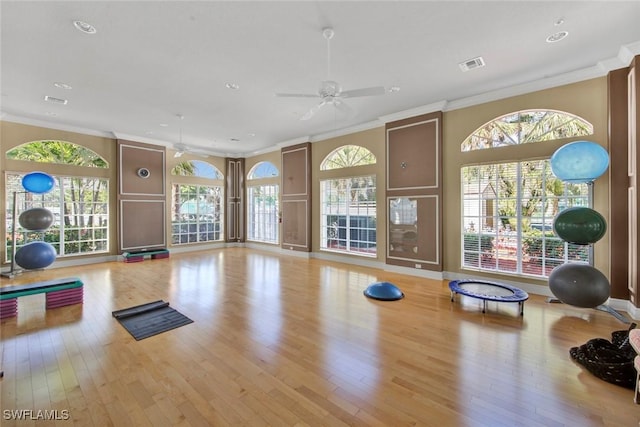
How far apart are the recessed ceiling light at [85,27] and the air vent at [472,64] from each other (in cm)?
472

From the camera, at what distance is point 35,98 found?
503 centimetres

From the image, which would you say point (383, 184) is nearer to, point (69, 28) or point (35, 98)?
point (69, 28)

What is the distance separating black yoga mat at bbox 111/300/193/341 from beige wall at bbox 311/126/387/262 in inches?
179

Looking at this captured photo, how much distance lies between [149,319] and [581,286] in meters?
5.50

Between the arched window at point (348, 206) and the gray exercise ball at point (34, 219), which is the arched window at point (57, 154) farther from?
the arched window at point (348, 206)

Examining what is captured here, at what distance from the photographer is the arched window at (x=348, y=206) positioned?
6906 mm

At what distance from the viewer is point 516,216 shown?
481cm

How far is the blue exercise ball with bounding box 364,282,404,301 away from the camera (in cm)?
437

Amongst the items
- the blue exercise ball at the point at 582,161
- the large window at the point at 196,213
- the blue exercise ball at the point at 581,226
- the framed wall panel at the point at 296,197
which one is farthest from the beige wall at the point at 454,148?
the blue exercise ball at the point at 581,226

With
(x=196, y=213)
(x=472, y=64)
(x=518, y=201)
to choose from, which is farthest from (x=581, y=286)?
(x=196, y=213)

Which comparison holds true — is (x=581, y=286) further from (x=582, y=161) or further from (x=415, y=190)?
(x=415, y=190)

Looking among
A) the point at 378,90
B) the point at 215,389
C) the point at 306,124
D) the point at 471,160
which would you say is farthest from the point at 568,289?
the point at 306,124

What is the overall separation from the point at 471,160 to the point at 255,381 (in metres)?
5.18

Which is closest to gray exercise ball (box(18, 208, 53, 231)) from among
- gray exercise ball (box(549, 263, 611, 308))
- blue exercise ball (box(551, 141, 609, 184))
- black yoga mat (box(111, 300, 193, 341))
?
black yoga mat (box(111, 300, 193, 341))
